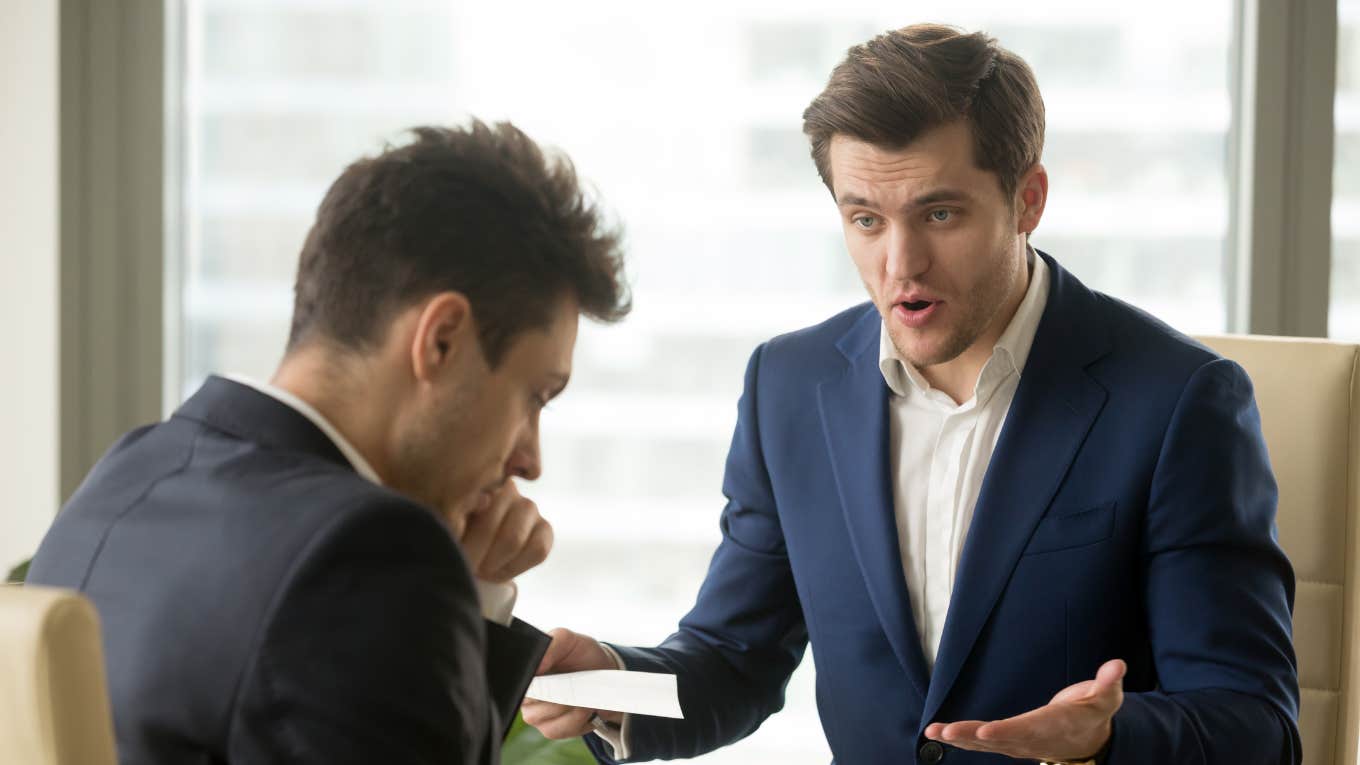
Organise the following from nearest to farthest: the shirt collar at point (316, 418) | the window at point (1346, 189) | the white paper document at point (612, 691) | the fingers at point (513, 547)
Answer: the shirt collar at point (316, 418) → the fingers at point (513, 547) → the white paper document at point (612, 691) → the window at point (1346, 189)

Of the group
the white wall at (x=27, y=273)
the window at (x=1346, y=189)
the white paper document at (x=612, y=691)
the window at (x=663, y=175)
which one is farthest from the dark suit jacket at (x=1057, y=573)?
the white wall at (x=27, y=273)

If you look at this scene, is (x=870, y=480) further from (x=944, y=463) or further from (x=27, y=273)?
(x=27, y=273)

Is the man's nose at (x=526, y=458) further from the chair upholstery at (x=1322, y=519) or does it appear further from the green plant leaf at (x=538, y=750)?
the chair upholstery at (x=1322, y=519)

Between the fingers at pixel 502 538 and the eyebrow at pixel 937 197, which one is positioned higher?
the eyebrow at pixel 937 197

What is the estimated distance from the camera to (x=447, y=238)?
3.35 feet

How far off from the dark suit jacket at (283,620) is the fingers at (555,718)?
699 mm

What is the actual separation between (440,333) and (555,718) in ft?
2.62

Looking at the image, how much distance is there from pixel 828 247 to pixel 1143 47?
0.74 metres

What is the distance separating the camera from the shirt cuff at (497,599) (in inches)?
49.9

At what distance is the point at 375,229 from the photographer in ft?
3.40

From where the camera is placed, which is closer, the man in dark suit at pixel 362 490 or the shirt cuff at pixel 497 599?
the man in dark suit at pixel 362 490

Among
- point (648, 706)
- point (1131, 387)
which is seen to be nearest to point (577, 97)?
point (1131, 387)

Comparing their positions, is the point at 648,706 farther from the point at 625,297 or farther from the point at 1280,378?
the point at 1280,378

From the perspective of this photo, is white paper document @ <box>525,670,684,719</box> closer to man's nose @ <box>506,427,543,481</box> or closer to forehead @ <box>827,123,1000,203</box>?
man's nose @ <box>506,427,543,481</box>
